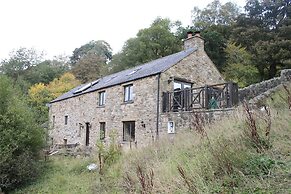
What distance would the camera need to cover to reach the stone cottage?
15.8m

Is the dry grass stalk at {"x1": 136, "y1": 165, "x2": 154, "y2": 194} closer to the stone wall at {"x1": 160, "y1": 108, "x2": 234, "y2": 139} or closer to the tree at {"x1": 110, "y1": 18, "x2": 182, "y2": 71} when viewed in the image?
the stone wall at {"x1": 160, "y1": 108, "x2": 234, "y2": 139}

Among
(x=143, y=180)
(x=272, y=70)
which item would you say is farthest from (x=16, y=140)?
(x=272, y=70)

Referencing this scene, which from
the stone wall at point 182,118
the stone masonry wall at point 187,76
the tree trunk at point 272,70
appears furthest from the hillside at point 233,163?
the tree trunk at point 272,70

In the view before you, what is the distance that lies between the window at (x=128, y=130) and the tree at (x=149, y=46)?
2002cm

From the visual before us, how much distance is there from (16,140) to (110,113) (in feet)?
20.5

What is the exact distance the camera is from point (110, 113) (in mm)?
19859

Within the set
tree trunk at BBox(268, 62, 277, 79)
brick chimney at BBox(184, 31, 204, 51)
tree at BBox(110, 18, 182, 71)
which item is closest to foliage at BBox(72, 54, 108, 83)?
tree at BBox(110, 18, 182, 71)

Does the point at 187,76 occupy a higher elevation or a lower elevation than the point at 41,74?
lower

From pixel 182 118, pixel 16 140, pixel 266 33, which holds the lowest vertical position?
pixel 16 140

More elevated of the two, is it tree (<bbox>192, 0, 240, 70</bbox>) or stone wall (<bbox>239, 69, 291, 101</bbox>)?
tree (<bbox>192, 0, 240, 70</bbox>)

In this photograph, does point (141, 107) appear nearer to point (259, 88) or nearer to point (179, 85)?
point (179, 85)

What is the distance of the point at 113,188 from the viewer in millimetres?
8945

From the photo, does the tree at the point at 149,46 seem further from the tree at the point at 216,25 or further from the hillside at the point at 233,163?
the hillside at the point at 233,163

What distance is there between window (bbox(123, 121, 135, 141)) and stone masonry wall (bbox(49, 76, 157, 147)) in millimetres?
259
